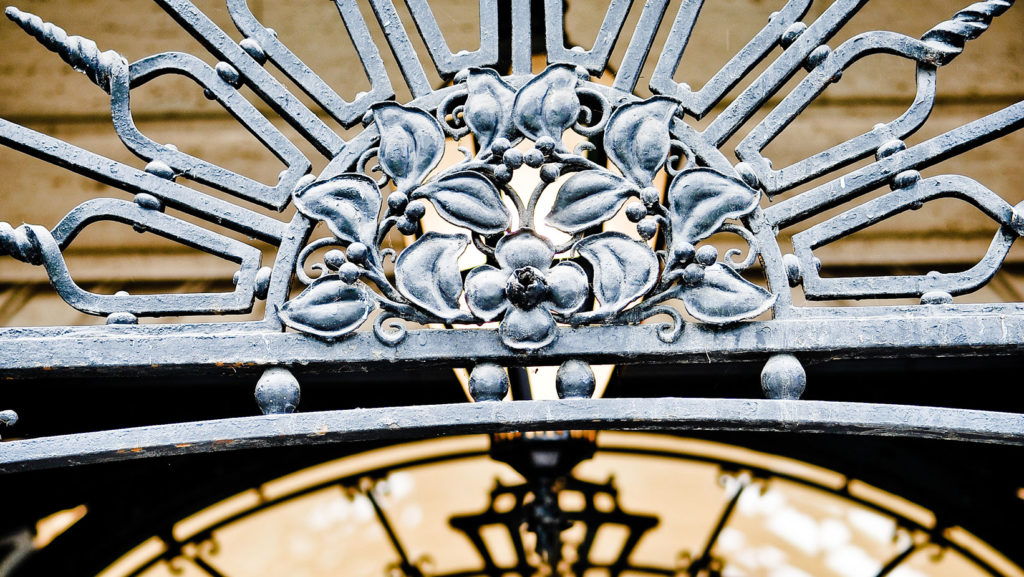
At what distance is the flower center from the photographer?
1.23 m

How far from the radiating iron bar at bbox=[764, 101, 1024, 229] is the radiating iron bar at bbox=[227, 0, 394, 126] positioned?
62cm

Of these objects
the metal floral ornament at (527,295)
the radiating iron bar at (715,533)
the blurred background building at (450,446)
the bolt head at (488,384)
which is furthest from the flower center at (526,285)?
the radiating iron bar at (715,533)

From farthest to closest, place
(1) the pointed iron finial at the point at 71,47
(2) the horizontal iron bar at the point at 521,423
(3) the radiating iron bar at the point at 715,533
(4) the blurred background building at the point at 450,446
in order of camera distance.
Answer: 1. (3) the radiating iron bar at the point at 715,533
2. (4) the blurred background building at the point at 450,446
3. (1) the pointed iron finial at the point at 71,47
4. (2) the horizontal iron bar at the point at 521,423

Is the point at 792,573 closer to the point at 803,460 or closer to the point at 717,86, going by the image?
the point at 803,460

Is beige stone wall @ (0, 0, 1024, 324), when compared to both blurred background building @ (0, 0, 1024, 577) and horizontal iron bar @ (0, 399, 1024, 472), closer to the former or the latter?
blurred background building @ (0, 0, 1024, 577)

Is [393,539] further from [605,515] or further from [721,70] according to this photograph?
[721,70]

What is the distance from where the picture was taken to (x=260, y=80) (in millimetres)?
1429

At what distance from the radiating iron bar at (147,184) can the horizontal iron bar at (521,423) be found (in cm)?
29

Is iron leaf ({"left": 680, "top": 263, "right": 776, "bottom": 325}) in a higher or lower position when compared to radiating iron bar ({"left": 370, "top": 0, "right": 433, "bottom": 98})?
lower

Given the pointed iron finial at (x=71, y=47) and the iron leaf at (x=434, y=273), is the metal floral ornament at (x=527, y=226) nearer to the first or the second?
the iron leaf at (x=434, y=273)

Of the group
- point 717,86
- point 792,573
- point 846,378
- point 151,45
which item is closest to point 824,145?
point 846,378


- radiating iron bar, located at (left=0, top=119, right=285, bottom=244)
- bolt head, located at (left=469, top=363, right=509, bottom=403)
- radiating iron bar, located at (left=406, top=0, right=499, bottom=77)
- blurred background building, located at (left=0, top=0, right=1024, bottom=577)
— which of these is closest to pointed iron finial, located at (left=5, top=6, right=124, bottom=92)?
radiating iron bar, located at (left=0, top=119, right=285, bottom=244)

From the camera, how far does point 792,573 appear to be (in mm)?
2713

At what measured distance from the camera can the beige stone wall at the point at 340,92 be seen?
2783mm
